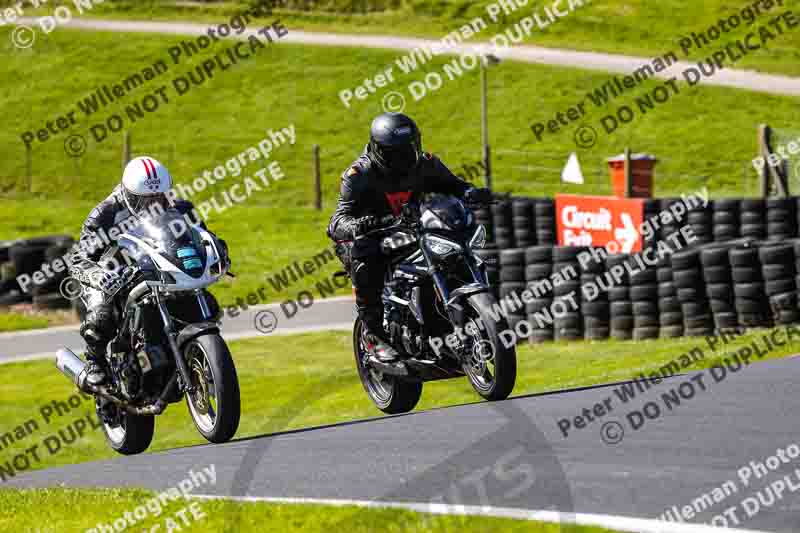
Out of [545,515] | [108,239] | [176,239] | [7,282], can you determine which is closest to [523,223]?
[7,282]

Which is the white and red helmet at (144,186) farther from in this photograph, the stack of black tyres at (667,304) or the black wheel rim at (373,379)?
the stack of black tyres at (667,304)

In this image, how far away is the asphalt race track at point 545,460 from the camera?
7.04 meters

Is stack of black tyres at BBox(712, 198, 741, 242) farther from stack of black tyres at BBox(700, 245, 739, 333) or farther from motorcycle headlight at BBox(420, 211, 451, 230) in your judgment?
motorcycle headlight at BBox(420, 211, 451, 230)

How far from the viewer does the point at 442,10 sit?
45156mm

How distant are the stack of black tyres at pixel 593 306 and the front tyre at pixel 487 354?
752 centimetres

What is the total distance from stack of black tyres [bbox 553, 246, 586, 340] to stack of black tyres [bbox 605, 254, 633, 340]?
18.3 inches

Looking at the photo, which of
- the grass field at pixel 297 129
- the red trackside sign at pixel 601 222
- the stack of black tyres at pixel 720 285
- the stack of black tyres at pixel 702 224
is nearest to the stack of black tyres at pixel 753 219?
the stack of black tyres at pixel 702 224

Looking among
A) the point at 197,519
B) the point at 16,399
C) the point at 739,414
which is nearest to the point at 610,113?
the point at 16,399

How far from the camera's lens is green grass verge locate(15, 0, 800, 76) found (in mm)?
39500

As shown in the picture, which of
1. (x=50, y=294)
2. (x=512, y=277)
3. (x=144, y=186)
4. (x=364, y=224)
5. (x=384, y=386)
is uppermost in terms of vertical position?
(x=144, y=186)

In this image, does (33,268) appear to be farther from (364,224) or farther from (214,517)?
(214,517)

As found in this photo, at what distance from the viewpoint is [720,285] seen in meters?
15.9

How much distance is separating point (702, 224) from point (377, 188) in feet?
37.9

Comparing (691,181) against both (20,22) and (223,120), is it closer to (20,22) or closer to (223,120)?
(223,120)
